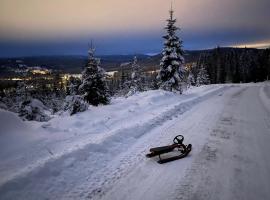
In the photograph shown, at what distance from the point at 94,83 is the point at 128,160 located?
17.2 meters

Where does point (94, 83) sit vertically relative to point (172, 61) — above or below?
below

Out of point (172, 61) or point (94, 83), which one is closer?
point (94, 83)

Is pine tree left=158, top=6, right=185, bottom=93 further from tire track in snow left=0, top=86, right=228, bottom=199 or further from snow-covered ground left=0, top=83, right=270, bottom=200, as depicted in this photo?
tire track in snow left=0, top=86, right=228, bottom=199

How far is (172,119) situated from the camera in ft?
44.2

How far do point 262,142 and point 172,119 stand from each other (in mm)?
4841

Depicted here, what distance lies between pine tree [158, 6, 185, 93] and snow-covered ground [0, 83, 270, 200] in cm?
1597

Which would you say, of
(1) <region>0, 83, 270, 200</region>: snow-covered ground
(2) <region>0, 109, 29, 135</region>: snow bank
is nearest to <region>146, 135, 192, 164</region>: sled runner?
(1) <region>0, 83, 270, 200</region>: snow-covered ground

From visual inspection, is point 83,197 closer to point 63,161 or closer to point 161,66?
point 63,161

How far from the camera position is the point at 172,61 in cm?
2827

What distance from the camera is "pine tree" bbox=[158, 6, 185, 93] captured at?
28375mm

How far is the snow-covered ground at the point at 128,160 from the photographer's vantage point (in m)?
5.89

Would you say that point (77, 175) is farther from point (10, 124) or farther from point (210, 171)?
point (10, 124)

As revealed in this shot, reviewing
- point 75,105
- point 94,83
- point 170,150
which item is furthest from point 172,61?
point 170,150

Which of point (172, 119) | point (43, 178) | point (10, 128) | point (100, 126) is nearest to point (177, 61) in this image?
point (172, 119)
